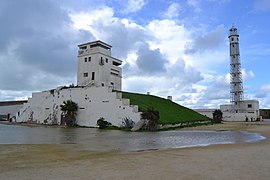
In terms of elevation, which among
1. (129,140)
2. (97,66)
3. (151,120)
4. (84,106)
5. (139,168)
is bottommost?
(129,140)

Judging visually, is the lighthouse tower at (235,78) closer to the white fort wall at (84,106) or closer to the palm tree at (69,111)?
the white fort wall at (84,106)

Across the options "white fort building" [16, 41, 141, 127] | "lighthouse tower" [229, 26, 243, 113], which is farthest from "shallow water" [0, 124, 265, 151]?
"lighthouse tower" [229, 26, 243, 113]

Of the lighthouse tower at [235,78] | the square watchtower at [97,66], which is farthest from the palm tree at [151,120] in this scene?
the lighthouse tower at [235,78]

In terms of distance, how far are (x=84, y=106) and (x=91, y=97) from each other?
222 cm

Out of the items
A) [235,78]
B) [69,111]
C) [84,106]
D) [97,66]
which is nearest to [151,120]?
[84,106]

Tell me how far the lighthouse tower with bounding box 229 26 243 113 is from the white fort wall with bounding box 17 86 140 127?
50644mm

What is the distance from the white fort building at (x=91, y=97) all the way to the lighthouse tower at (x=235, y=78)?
3899 centimetres

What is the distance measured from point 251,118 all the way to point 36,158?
76.1 meters

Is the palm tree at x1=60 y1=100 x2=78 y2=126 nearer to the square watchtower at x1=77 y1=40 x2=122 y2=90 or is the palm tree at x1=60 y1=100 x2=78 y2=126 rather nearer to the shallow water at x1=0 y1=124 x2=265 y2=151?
the square watchtower at x1=77 y1=40 x2=122 y2=90

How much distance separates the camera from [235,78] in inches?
3169

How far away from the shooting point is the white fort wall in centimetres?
4084

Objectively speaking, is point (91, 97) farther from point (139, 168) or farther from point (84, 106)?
point (139, 168)

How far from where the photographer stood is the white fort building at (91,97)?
1647 inches

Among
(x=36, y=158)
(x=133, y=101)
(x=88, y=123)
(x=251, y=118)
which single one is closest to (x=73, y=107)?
(x=88, y=123)
